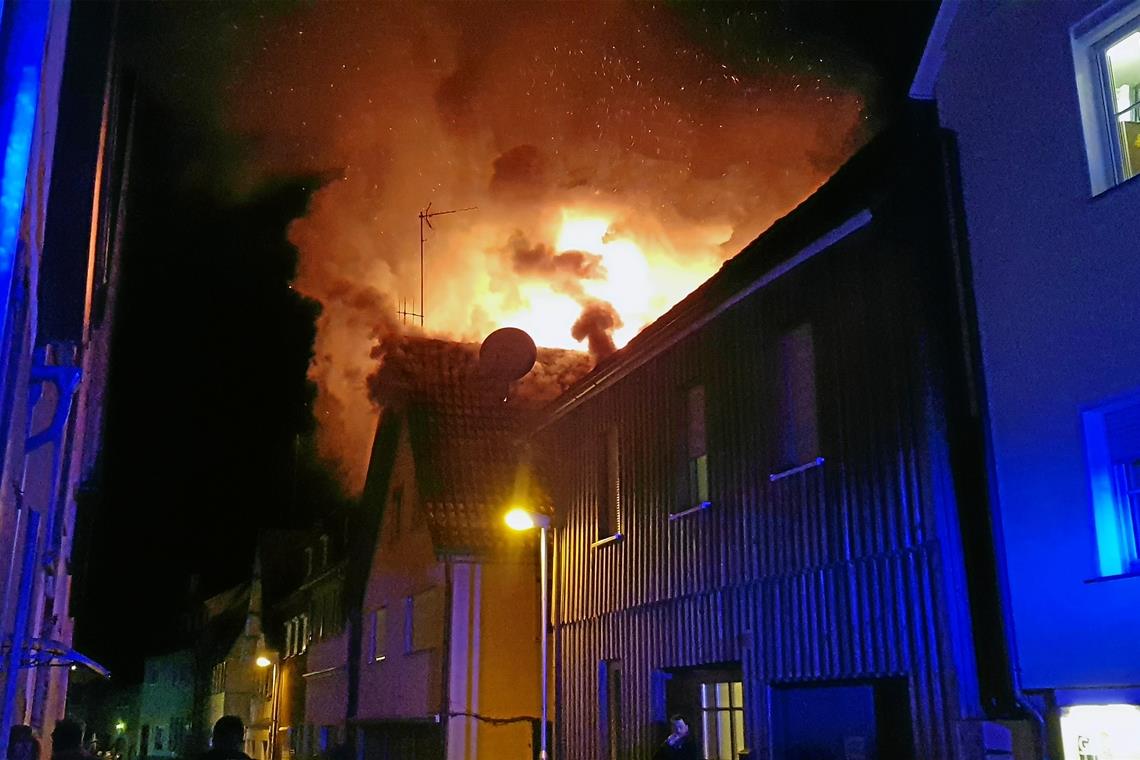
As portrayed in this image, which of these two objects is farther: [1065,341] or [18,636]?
[1065,341]

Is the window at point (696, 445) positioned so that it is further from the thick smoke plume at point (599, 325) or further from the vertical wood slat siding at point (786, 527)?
the thick smoke plume at point (599, 325)

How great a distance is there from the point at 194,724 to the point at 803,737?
5613 centimetres

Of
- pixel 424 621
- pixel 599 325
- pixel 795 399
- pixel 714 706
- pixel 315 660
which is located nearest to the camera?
pixel 795 399

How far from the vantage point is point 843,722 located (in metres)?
9.79

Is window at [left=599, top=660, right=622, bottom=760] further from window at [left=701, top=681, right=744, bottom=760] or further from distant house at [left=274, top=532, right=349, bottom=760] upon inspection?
distant house at [left=274, top=532, right=349, bottom=760]

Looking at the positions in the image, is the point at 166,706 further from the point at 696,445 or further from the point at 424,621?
the point at 696,445

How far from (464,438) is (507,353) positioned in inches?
68.2

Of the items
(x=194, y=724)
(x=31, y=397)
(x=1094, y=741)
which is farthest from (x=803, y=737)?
(x=194, y=724)

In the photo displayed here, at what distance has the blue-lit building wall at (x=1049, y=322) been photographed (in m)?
7.37

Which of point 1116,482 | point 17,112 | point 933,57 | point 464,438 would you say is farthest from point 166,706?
point 17,112

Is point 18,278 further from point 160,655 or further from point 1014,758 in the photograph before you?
point 160,655

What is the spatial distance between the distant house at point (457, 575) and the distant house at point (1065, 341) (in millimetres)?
10657

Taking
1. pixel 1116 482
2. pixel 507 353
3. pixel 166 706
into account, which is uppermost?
pixel 507 353

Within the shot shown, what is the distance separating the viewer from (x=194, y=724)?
5928 cm
